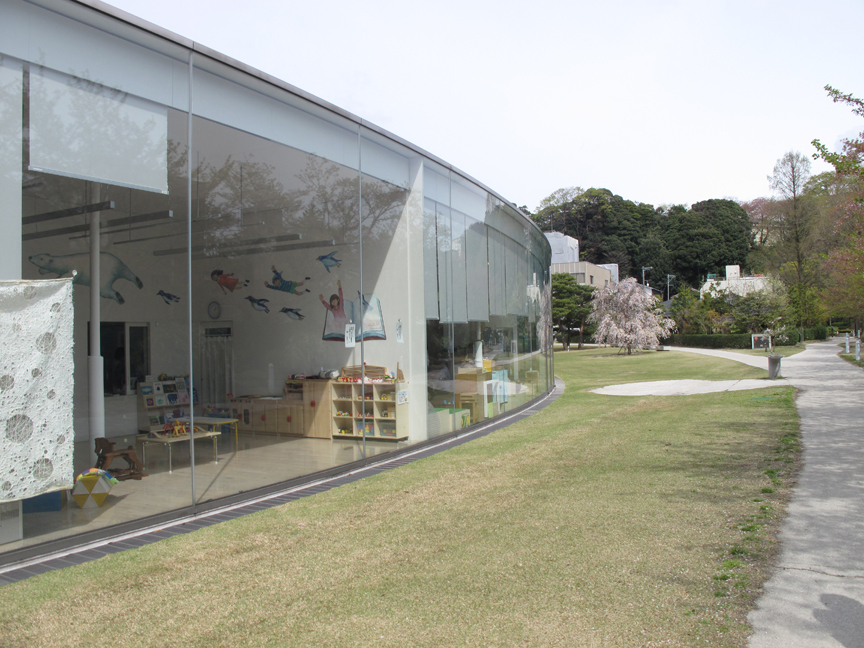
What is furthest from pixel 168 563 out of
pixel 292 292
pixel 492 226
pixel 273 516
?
pixel 492 226

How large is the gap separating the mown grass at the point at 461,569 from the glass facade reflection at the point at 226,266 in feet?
3.94

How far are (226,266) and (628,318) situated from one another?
37114 mm

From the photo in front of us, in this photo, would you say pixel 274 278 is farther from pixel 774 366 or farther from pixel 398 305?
pixel 774 366

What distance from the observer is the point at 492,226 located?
488 inches

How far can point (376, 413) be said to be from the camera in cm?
941

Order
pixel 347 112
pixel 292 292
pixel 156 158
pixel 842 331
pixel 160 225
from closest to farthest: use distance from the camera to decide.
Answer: pixel 156 158 → pixel 160 225 → pixel 347 112 → pixel 292 292 → pixel 842 331

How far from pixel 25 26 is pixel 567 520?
5.72 m

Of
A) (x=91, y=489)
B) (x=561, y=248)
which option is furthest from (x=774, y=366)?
(x=561, y=248)

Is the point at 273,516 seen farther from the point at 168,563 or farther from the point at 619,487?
the point at 619,487

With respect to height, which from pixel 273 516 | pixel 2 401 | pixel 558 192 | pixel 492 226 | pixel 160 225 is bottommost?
pixel 273 516

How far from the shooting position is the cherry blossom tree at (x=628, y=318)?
137 ft

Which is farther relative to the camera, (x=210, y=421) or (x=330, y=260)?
(x=330, y=260)

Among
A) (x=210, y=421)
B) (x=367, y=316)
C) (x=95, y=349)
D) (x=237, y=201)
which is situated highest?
(x=237, y=201)

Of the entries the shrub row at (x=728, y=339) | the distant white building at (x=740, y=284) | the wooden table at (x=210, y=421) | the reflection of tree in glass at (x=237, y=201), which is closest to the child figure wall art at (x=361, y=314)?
the reflection of tree in glass at (x=237, y=201)
